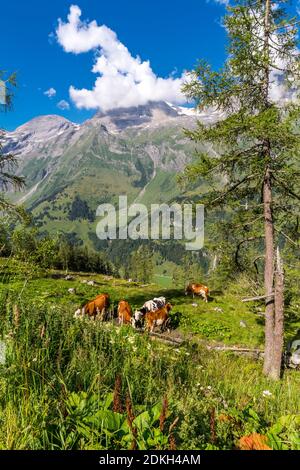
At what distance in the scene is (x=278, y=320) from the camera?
46.5 feet

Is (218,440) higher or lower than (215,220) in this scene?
lower

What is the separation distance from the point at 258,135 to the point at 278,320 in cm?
728

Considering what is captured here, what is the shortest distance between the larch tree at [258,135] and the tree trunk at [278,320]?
0.04 m

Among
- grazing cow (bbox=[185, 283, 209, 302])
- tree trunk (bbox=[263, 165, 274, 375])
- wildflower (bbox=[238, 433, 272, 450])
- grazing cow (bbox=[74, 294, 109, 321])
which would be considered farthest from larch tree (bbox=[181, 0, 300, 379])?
grazing cow (bbox=[185, 283, 209, 302])

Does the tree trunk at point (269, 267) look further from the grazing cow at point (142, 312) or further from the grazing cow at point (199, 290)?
the grazing cow at point (199, 290)

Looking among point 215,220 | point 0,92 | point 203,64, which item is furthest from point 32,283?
point 203,64

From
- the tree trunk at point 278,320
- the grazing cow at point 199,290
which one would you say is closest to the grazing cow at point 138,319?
the tree trunk at point 278,320

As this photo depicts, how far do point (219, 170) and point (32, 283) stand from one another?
73.8 feet

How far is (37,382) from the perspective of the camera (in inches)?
191

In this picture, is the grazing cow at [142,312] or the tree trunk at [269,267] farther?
Result: the grazing cow at [142,312]

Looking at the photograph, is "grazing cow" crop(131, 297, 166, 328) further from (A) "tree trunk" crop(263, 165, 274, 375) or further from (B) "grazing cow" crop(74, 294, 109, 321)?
(A) "tree trunk" crop(263, 165, 274, 375)

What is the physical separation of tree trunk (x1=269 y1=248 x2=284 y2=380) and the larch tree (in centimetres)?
4

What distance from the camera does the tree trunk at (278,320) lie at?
14.0 m
